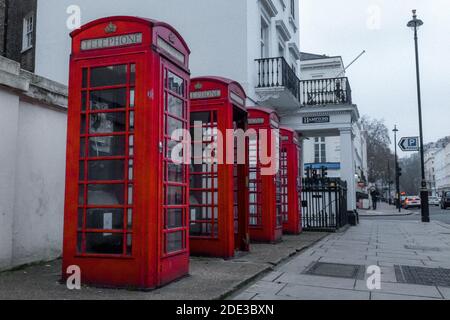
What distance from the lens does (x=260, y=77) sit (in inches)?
572

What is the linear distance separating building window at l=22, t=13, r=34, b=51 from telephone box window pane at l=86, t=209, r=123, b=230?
15.0m

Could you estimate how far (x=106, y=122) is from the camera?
5.09 m

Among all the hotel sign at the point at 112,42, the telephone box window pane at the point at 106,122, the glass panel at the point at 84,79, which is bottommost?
the telephone box window pane at the point at 106,122

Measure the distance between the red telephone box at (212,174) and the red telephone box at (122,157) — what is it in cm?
182

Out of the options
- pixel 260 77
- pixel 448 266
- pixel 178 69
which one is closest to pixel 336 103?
pixel 260 77

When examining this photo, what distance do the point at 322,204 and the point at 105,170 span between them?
1049 cm

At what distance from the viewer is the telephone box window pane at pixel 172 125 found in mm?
5151

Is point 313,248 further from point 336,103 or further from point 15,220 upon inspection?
point 336,103

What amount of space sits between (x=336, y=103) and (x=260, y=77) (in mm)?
4320

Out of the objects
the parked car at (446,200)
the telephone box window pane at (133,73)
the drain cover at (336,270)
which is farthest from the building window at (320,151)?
the telephone box window pane at (133,73)

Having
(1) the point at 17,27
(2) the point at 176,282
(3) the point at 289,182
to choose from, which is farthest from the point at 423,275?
(1) the point at 17,27

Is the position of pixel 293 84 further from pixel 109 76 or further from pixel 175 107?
pixel 109 76

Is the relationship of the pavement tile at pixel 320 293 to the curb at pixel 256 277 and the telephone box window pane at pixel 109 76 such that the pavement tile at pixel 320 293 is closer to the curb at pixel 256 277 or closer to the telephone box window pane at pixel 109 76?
the curb at pixel 256 277

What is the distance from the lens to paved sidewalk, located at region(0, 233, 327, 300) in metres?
4.44
